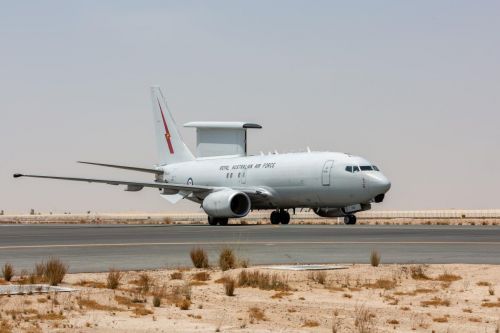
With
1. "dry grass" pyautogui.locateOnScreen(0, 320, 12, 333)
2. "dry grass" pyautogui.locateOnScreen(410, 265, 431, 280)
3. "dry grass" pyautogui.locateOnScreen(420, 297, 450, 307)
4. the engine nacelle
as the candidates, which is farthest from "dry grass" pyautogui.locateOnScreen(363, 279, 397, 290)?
the engine nacelle

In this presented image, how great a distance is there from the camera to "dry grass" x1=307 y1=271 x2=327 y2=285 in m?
18.9

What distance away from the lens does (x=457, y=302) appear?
1703 centimetres

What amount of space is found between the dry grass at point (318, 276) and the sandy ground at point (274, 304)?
0.09ft

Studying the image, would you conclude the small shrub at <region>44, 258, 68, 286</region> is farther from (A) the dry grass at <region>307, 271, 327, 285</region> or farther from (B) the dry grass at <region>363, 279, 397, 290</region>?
(B) the dry grass at <region>363, 279, 397, 290</region>

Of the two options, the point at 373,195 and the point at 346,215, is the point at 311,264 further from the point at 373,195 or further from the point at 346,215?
the point at 346,215

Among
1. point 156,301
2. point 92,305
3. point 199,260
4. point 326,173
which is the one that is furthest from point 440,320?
point 326,173

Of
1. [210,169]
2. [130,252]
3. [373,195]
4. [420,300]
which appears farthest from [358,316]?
[210,169]

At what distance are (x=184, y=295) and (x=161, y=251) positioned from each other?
11864 millimetres

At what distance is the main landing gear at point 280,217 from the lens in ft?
196

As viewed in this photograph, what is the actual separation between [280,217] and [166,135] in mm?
17481

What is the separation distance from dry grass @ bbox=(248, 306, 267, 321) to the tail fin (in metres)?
57.1

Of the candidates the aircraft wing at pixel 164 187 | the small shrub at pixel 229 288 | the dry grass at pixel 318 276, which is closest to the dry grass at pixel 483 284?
the dry grass at pixel 318 276

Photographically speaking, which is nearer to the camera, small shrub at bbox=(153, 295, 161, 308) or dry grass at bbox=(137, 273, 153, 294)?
small shrub at bbox=(153, 295, 161, 308)

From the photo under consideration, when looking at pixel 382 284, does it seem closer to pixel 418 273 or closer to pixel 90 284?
pixel 418 273
